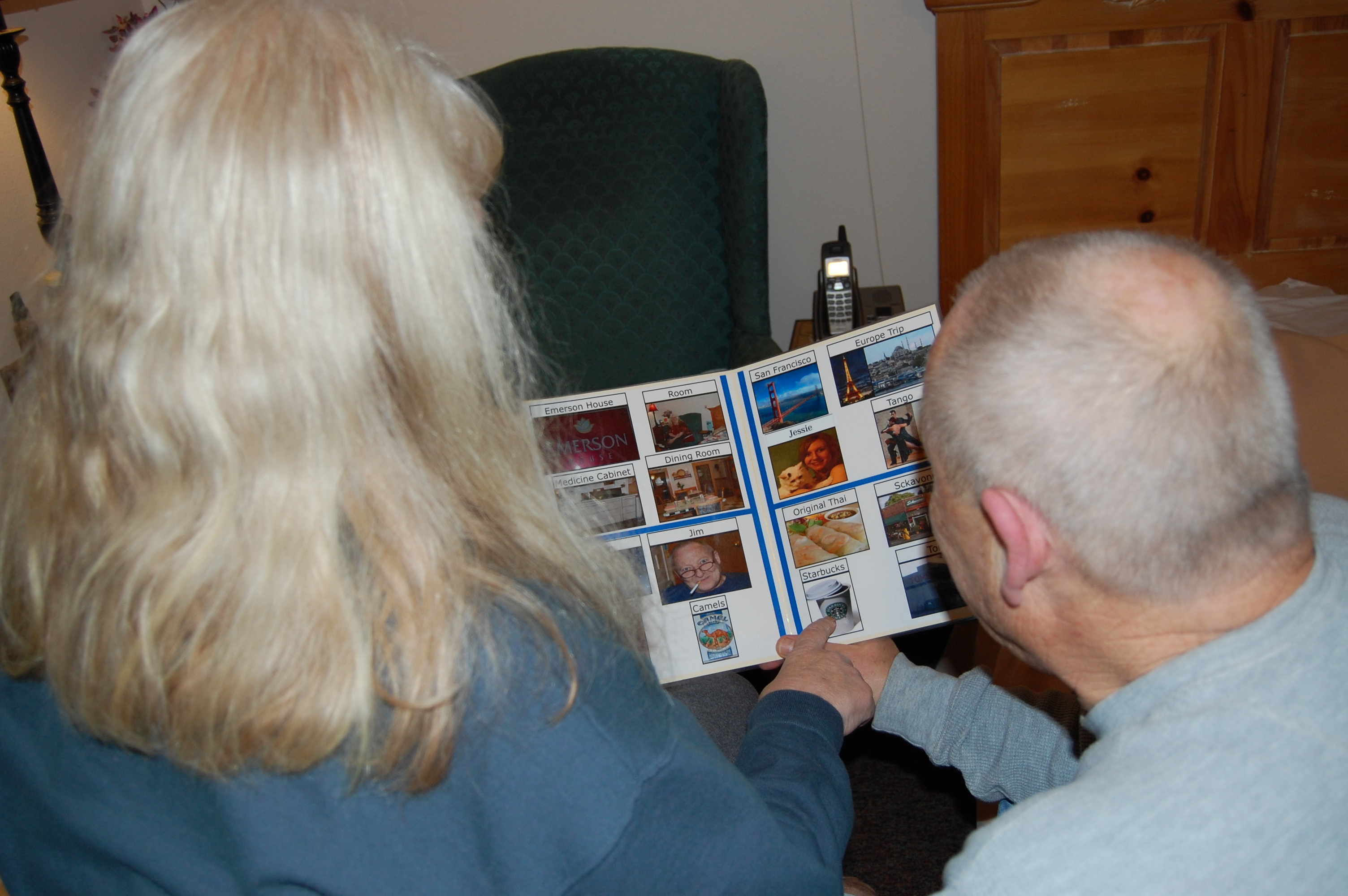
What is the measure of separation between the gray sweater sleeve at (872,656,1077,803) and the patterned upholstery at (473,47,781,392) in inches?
43.6

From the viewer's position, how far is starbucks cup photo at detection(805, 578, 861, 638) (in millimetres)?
1132

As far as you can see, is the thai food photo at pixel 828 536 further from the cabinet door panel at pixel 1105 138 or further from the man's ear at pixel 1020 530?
the cabinet door panel at pixel 1105 138

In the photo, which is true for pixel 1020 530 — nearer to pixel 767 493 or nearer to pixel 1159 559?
pixel 1159 559

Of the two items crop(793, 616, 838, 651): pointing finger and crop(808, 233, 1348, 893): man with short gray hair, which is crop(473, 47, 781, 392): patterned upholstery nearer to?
crop(793, 616, 838, 651): pointing finger

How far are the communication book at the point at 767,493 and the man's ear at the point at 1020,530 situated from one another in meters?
0.45

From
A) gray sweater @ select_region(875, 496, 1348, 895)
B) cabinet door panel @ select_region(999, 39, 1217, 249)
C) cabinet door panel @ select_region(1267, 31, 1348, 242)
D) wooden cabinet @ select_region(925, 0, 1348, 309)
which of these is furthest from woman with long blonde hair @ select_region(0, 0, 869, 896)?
cabinet door panel @ select_region(1267, 31, 1348, 242)

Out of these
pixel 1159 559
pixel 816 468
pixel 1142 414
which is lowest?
pixel 816 468

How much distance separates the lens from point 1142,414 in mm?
598

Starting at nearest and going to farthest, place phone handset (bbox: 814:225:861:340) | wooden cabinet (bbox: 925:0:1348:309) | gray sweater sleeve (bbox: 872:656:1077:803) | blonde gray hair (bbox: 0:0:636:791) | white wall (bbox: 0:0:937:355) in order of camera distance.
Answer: blonde gray hair (bbox: 0:0:636:791), gray sweater sleeve (bbox: 872:656:1077:803), phone handset (bbox: 814:225:861:340), wooden cabinet (bbox: 925:0:1348:309), white wall (bbox: 0:0:937:355)

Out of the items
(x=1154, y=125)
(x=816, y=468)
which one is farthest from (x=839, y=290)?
(x=1154, y=125)

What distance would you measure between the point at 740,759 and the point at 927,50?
184 centimetres

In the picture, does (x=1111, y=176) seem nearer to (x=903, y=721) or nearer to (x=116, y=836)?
(x=903, y=721)

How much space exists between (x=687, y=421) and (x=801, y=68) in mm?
1373

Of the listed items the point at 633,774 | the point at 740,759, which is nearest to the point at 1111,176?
the point at 740,759
